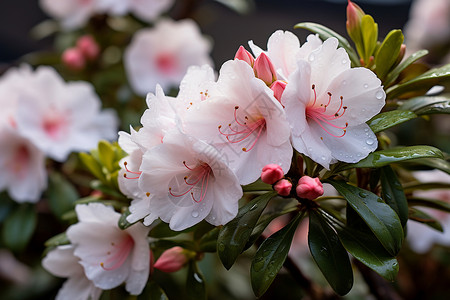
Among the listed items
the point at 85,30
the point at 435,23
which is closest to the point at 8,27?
the point at 85,30

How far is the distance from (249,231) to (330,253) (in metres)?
0.15

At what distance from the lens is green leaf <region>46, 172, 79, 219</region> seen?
140 cm

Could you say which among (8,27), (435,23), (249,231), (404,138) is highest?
(249,231)

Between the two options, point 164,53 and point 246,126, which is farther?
point 164,53

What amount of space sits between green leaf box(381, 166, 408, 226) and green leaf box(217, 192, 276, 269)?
21 centimetres

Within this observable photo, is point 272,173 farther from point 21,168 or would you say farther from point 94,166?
point 21,168

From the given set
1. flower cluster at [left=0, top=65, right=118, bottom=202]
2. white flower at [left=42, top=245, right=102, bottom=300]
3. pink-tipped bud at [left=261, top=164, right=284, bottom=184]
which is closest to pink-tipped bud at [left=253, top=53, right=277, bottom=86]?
pink-tipped bud at [left=261, top=164, right=284, bottom=184]

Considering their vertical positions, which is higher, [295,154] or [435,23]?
[295,154]

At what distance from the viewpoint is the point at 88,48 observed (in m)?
1.83

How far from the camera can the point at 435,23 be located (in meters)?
2.35

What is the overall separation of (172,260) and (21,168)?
2.34 feet

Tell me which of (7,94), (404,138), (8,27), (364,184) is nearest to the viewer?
(364,184)

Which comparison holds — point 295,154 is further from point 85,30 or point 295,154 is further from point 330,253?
point 85,30

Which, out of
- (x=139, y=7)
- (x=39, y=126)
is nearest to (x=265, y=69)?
(x=39, y=126)
